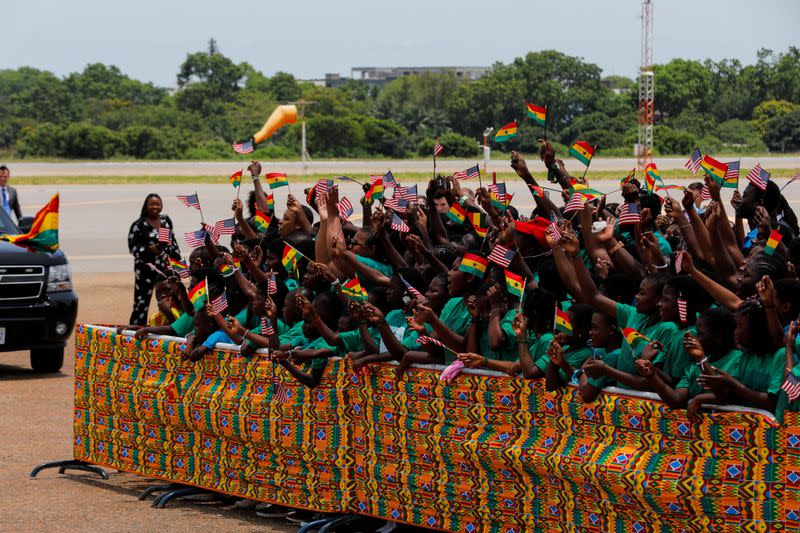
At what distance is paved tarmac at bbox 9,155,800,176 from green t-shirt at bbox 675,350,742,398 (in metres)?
48.8

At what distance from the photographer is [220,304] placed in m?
8.54

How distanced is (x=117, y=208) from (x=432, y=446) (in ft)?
106

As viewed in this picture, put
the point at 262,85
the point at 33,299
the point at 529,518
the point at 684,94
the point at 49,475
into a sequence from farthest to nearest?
1. the point at 262,85
2. the point at 684,94
3. the point at 33,299
4. the point at 49,475
5. the point at 529,518

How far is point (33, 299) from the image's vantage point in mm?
13680

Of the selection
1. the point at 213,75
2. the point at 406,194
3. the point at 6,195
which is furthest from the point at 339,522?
the point at 213,75

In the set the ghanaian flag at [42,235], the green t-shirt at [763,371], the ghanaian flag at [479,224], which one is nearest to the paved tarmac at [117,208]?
the ghanaian flag at [42,235]

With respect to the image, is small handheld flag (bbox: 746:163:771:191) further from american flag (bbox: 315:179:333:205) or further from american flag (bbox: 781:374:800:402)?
american flag (bbox: 781:374:800:402)

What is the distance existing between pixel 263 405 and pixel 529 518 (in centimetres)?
206

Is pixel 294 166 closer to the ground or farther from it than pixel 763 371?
closer to the ground

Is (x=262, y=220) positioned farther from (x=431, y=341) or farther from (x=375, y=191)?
(x=431, y=341)

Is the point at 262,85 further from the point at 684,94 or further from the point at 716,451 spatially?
the point at 716,451

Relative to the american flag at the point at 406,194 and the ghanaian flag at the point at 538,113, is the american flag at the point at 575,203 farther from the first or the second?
the american flag at the point at 406,194

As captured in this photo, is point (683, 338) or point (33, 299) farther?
point (33, 299)

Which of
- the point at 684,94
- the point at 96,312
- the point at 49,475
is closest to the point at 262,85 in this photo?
the point at 684,94
